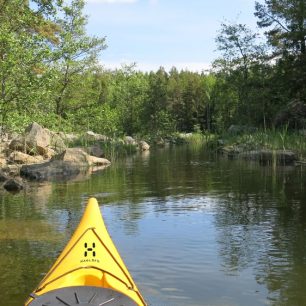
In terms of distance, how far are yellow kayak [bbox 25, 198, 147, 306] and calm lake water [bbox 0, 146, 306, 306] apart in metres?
1.26

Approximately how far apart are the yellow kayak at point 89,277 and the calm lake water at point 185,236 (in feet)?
4.12

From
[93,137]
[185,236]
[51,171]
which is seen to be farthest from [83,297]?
[93,137]

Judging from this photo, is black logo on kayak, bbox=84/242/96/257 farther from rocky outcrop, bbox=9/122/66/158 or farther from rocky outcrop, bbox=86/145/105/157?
rocky outcrop, bbox=86/145/105/157

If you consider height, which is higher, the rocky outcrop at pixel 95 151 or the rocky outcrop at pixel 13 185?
the rocky outcrop at pixel 95 151

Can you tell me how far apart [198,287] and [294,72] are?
32318 millimetres

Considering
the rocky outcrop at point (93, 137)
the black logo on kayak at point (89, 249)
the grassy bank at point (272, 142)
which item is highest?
the rocky outcrop at point (93, 137)

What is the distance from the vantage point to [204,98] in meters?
76.0

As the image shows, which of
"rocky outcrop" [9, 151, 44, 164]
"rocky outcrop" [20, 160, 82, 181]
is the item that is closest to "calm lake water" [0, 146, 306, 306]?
"rocky outcrop" [20, 160, 82, 181]

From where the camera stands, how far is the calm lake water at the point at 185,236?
6355mm

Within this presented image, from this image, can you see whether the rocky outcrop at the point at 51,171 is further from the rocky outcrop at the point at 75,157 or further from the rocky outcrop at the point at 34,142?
the rocky outcrop at the point at 34,142

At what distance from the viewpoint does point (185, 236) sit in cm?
923

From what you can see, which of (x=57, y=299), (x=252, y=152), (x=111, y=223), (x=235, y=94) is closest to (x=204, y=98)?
(x=235, y=94)

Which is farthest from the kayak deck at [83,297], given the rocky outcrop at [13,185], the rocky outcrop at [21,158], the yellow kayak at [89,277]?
the rocky outcrop at [21,158]

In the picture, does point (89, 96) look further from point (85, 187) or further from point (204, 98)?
point (204, 98)
